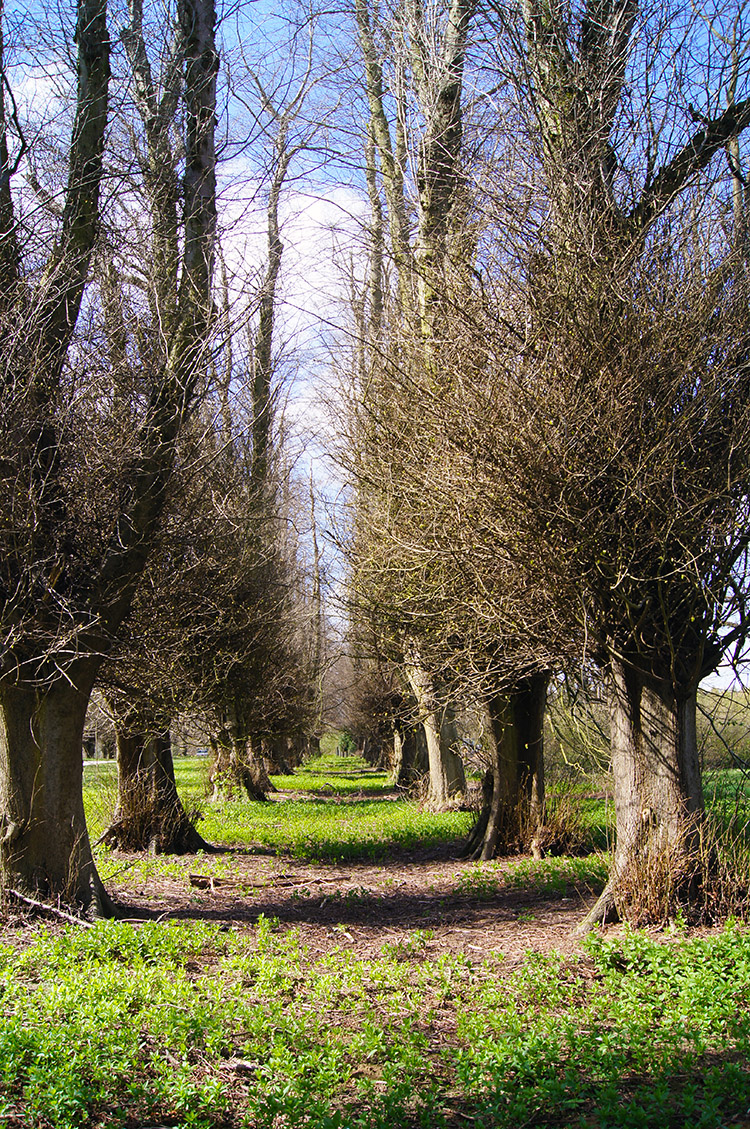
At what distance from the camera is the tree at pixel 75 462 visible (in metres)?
5.95

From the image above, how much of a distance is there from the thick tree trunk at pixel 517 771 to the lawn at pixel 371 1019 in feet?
7.96

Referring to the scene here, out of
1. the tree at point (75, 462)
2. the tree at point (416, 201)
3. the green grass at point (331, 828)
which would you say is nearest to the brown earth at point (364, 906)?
the tree at point (75, 462)

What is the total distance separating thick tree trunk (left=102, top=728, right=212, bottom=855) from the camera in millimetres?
10914

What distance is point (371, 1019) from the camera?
14.9 feet

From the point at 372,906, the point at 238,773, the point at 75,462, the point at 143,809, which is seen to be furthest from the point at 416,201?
the point at 238,773

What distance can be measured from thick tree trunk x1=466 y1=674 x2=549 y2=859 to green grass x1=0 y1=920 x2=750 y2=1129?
443cm

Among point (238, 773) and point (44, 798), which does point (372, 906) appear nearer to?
point (44, 798)

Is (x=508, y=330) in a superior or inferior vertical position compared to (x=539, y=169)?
inferior

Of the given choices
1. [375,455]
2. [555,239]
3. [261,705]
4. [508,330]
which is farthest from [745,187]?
[261,705]

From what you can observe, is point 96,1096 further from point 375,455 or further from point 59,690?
point 375,455

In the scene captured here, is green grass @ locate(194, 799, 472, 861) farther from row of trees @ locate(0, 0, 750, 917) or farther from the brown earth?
row of trees @ locate(0, 0, 750, 917)

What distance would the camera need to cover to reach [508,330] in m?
5.88

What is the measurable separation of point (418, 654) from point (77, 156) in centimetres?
626

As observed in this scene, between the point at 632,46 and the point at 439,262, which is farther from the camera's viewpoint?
the point at 439,262
